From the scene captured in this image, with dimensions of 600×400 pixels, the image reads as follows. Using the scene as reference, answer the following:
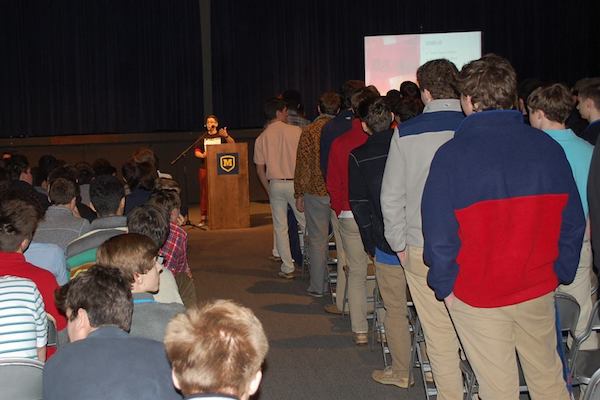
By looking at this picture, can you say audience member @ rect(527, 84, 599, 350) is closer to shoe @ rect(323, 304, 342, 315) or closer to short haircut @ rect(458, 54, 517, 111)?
short haircut @ rect(458, 54, 517, 111)

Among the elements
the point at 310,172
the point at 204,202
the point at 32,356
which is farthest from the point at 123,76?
the point at 32,356

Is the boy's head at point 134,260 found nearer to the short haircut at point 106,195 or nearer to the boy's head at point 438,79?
the short haircut at point 106,195

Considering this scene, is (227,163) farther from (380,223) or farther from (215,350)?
(215,350)

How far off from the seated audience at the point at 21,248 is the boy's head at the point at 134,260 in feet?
1.55

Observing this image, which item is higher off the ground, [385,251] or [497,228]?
[497,228]

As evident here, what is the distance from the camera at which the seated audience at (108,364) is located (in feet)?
8.61

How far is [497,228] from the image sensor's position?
3.36m

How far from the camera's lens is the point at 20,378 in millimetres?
2922

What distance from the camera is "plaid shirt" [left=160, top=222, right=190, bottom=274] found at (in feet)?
16.3

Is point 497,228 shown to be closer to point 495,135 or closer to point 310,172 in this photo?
point 495,135

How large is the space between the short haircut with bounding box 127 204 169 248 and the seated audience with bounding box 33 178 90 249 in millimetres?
842

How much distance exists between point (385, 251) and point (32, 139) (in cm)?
1041

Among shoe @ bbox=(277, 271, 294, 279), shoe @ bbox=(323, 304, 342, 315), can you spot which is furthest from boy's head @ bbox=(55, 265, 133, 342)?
shoe @ bbox=(277, 271, 294, 279)

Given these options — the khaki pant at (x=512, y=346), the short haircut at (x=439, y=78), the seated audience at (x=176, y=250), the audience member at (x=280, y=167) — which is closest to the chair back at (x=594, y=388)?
the khaki pant at (x=512, y=346)
